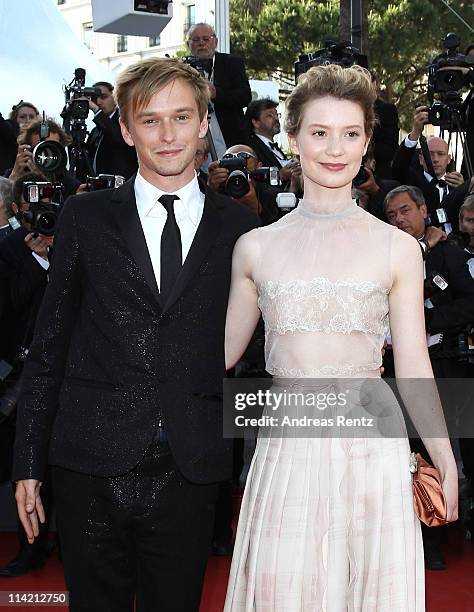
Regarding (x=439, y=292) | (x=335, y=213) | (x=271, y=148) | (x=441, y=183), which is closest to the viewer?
(x=335, y=213)

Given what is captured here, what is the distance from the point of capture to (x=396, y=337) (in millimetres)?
2654

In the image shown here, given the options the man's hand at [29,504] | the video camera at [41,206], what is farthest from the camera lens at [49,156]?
the man's hand at [29,504]

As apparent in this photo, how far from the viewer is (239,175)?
539 cm

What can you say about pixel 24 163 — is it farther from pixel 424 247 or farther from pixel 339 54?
pixel 424 247

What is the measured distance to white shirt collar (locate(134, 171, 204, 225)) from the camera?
2.67 metres

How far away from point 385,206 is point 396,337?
2.95m

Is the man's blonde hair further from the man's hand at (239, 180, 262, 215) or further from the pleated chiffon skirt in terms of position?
the man's hand at (239, 180, 262, 215)

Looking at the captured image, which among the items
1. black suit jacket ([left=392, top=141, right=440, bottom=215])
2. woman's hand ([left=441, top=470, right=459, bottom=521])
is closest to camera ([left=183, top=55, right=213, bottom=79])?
black suit jacket ([left=392, top=141, right=440, bottom=215])

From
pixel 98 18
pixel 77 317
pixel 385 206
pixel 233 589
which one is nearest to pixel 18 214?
pixel 385 206

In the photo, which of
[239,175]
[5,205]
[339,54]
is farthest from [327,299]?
[339,54]

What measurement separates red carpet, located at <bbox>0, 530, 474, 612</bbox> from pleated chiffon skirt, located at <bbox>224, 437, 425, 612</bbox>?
1.89 m

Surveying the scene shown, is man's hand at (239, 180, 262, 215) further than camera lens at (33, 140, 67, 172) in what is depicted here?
No

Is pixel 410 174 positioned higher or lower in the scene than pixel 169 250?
lower

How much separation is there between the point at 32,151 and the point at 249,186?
1469 mm
